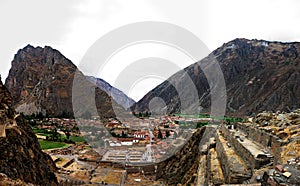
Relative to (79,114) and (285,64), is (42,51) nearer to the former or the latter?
(79,114)

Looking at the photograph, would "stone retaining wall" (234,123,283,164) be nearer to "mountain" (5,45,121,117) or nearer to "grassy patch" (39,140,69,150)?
"grassy patch" (39,140,69,150)

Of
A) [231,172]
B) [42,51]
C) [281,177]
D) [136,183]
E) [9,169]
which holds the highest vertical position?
[42,51]

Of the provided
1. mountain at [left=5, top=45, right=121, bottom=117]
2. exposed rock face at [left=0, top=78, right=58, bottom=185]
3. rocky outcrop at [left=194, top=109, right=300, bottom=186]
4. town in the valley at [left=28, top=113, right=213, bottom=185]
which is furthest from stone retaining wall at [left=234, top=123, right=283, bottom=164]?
mountain at [left=5, top=45, right=121, bottom=117]

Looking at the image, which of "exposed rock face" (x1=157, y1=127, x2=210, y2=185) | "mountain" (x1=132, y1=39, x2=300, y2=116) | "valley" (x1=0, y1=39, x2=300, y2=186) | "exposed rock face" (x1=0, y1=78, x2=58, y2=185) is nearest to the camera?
"valley" (x1=0, y1=39, x2=300, y2=186)

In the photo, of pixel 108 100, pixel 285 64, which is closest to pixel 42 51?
pixel 108 100

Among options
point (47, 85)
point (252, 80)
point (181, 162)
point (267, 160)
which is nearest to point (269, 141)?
point (267, 160)
